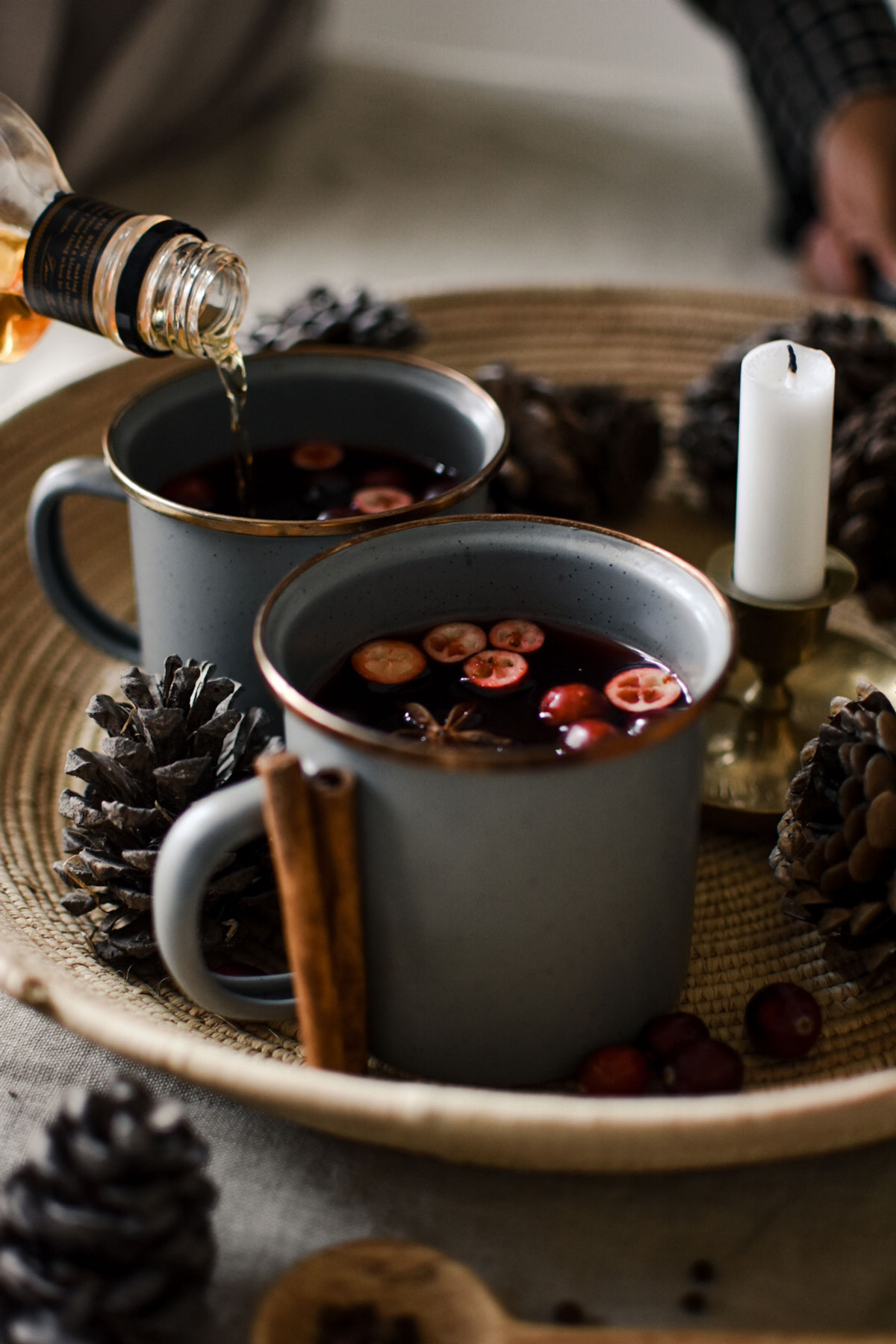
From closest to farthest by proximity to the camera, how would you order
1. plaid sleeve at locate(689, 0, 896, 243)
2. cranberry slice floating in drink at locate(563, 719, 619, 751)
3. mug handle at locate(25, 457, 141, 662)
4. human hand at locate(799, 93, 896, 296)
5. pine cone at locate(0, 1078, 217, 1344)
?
pine cone at locate(0, 1078, 217, 1344) < cranberry slice floating in drink at locate(563, 719, 619, 751) < mug handle at locate(25, 457, 141, 662) < human hand at locate(799, 93, 896, 296) < plaid sleeve at locate(689, 0, 896, 243)

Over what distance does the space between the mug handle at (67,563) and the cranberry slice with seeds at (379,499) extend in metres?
0.13

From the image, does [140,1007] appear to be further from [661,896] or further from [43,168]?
[43,168]

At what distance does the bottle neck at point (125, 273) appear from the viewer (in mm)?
643

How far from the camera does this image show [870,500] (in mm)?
808

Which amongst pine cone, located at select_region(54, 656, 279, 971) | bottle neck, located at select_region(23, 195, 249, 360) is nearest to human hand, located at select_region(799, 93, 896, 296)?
bottle neck, located at select_region(23, 195, 249, 360)

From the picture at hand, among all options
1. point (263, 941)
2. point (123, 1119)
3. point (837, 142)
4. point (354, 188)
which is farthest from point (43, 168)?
point (354, 188)

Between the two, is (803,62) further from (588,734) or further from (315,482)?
(588,734)

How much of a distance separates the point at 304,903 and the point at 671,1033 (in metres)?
0.16

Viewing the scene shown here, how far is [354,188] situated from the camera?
1.67m

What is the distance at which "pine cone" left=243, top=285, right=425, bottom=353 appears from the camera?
88 centimetres

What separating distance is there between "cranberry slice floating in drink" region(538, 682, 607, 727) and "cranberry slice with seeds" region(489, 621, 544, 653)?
4 centimetres

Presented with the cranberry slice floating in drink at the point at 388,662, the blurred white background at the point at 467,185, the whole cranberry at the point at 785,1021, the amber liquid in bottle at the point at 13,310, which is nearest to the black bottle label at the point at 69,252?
the amber liquid in bottle at the point at 13,310

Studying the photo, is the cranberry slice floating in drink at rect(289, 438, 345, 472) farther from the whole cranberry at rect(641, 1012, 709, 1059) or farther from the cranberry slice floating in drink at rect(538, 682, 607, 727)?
the whole cranberry at rect(641, 1012, 709, 1059)

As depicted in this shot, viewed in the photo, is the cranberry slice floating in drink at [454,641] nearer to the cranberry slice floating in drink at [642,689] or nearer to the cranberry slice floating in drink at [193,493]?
the cranberry slice floating in drink at [642,689]
